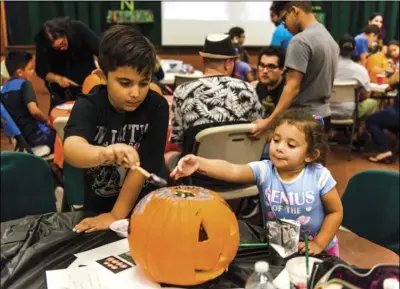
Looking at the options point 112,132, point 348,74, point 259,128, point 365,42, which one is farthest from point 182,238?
point 365,42

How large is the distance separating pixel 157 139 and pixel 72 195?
2.92 feet

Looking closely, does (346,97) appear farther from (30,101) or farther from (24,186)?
(24,186)

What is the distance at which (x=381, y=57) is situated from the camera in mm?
5789

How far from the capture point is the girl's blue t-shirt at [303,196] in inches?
63.0

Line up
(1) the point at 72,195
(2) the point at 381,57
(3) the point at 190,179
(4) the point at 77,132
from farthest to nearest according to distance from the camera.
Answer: (2) the point at 381,57 → (3) the point at 190,179 → (1) the point at 72,195 → (4) the point at 77,132

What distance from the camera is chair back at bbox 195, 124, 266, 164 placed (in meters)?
2.41

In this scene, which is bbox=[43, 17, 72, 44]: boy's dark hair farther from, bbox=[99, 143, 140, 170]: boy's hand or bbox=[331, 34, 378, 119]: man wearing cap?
bbox=[331, 34, 378, 119]: man wearing cap

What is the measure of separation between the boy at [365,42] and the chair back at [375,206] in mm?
4450

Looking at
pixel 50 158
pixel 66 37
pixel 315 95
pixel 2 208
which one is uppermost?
pixel 66 37

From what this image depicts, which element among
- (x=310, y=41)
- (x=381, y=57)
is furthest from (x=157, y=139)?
(x=381, y=57)

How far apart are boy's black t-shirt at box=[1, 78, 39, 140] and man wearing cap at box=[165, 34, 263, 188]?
146cm

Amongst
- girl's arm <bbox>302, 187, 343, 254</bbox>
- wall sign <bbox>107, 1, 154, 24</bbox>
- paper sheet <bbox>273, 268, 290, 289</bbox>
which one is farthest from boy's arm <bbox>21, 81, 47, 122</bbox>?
wall sign <bbox>107, 1, 154, 24</bbox>

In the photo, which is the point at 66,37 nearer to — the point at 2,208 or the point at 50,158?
the point at 50,158

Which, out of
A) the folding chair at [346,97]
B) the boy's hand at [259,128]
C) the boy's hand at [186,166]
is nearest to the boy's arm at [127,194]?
the boy's hand at [186,166]
